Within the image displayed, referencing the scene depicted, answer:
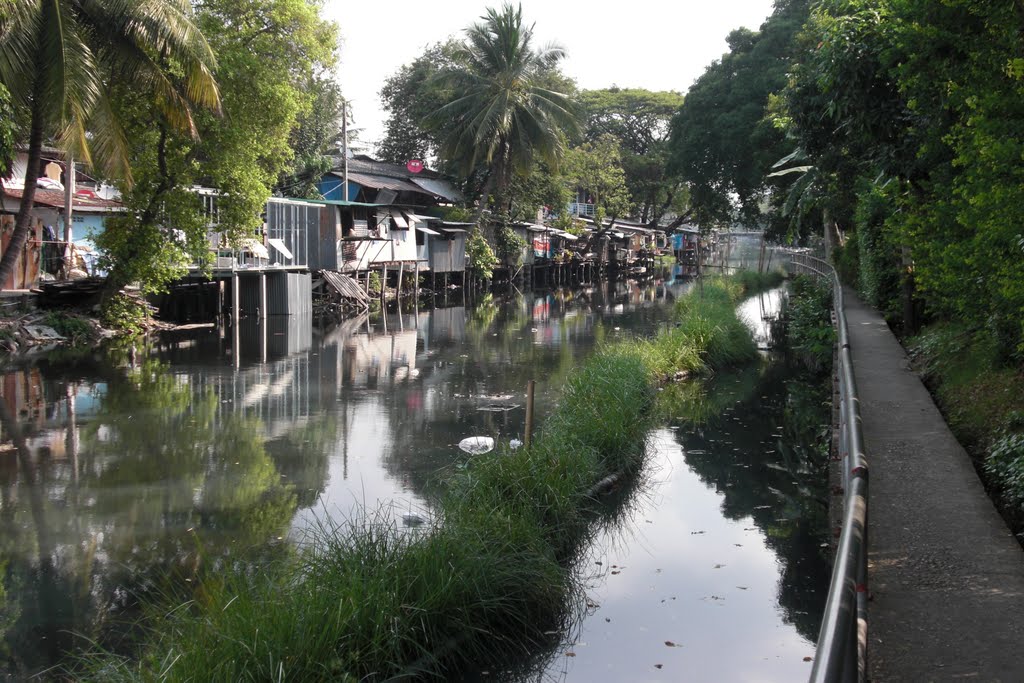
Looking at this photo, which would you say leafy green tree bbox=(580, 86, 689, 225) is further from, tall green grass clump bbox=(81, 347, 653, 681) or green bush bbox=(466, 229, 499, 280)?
tall green grass clump bbox=(81, 347, 653, 681)

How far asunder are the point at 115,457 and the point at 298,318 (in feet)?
61.1

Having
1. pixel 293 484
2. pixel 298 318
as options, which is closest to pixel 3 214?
pixel 298 318

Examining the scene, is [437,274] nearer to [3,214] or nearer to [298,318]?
[298,318]

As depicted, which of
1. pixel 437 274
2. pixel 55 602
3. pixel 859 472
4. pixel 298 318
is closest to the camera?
pixel 859 472

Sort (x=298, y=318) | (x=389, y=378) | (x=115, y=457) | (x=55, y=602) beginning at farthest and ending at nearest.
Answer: (x=298, y=318) < (x=389, y=378) < (x=115, y=457) < (x=55, y=602)

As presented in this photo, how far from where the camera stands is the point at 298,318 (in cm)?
3000

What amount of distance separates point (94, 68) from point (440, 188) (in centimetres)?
2872

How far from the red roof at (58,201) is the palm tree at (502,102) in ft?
48.2

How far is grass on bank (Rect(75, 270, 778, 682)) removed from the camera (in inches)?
201

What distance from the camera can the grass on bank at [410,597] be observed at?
16.7ft

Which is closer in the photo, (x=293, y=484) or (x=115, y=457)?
(x=293, y=484)

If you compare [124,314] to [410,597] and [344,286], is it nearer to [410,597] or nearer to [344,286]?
[344,286]

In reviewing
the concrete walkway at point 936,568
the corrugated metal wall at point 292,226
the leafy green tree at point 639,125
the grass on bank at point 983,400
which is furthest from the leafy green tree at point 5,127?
the leafy green tree at point 639,125

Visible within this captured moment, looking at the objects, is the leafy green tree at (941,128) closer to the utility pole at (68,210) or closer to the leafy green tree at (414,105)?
the utility pole at (68,210)
